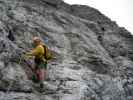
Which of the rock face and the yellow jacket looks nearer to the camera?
the yellow jacket

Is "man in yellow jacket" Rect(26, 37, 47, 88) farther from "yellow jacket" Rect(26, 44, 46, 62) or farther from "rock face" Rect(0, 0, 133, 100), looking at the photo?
"rock face" Rect(0, 0, 133, 100)

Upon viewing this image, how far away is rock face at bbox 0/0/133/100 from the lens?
60.7ft

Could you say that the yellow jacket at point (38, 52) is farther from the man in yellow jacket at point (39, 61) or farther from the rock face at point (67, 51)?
the rock face at point (67, 51)

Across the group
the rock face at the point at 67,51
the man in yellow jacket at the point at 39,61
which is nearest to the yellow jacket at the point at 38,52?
the man in yellow jacket at the point at 39,61

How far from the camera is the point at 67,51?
23.1 metres

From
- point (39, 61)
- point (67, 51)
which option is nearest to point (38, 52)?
point (39, 61)

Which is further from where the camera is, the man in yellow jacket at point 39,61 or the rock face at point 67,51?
the rock face at point 67,51

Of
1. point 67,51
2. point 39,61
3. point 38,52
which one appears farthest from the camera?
point 67,51

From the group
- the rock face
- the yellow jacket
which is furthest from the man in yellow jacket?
the rock face

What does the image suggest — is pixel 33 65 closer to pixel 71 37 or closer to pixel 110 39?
pixel 71 37

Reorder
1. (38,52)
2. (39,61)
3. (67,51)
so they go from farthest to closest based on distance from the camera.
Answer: (67,51)
(39,61)
(38,52)

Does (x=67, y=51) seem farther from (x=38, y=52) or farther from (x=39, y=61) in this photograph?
(x=38, y=52)

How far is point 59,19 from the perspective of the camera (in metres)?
26.0

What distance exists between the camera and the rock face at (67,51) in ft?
60.7
